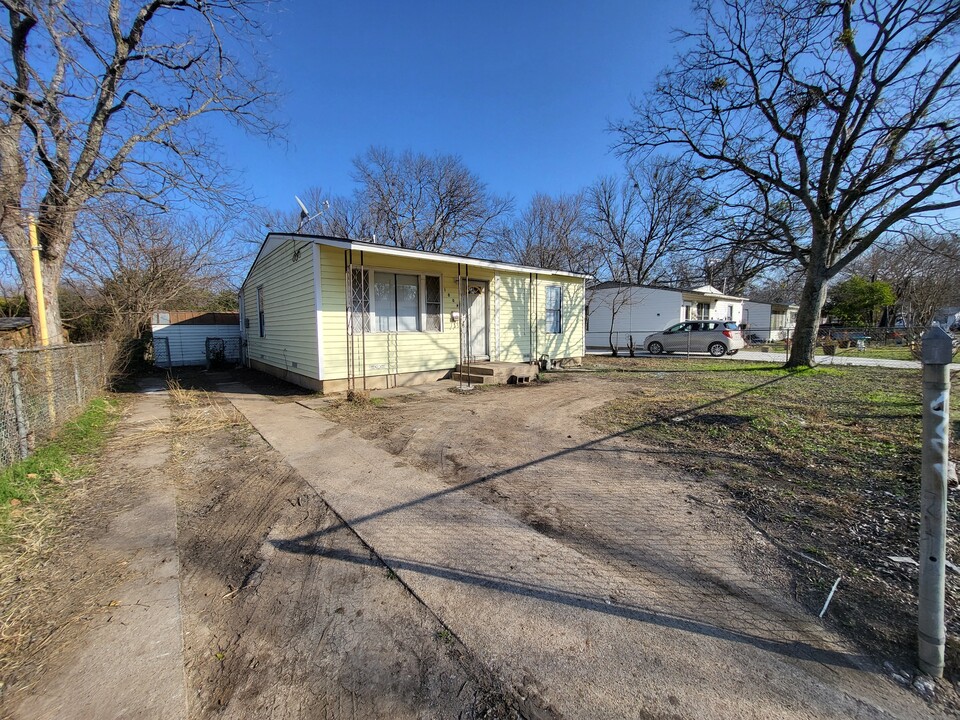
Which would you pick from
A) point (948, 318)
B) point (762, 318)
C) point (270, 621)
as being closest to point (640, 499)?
point (948, 318)

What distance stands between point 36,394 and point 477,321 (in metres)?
8.41

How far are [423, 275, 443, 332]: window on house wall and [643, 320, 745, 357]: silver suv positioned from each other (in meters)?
13.2

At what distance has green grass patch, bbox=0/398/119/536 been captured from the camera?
3.42 m

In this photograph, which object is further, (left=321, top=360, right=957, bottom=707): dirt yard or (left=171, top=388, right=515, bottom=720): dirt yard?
(left=321, top=360, right=957, bottom=707): dirt yard

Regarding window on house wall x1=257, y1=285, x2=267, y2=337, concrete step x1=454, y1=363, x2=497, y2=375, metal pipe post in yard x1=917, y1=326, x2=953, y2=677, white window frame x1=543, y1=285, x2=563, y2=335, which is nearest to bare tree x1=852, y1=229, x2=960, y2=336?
white window frame x1=543, y1=285, x2=563, y2=335

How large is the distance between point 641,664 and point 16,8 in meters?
9.86

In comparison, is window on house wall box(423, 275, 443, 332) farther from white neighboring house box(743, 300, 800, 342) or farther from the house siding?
white neighboring house box(743, 300, 800, 342)

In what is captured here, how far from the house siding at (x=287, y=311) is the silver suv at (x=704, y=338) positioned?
16.2 metres

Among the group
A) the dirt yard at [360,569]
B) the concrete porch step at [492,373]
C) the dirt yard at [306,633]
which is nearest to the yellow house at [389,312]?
the concrete porch step at [492,373]

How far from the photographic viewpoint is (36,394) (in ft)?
15.6

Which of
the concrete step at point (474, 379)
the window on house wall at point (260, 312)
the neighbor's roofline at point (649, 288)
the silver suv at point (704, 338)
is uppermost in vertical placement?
the neighbor's roofline at point (649, 288)

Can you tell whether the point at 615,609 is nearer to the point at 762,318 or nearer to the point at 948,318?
the point at 948,318

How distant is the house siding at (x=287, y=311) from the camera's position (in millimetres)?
8727

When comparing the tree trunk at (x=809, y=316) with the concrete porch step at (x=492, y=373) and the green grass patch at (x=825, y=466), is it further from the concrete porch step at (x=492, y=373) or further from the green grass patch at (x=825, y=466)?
the concrete porch step at (x=492, y=373)
